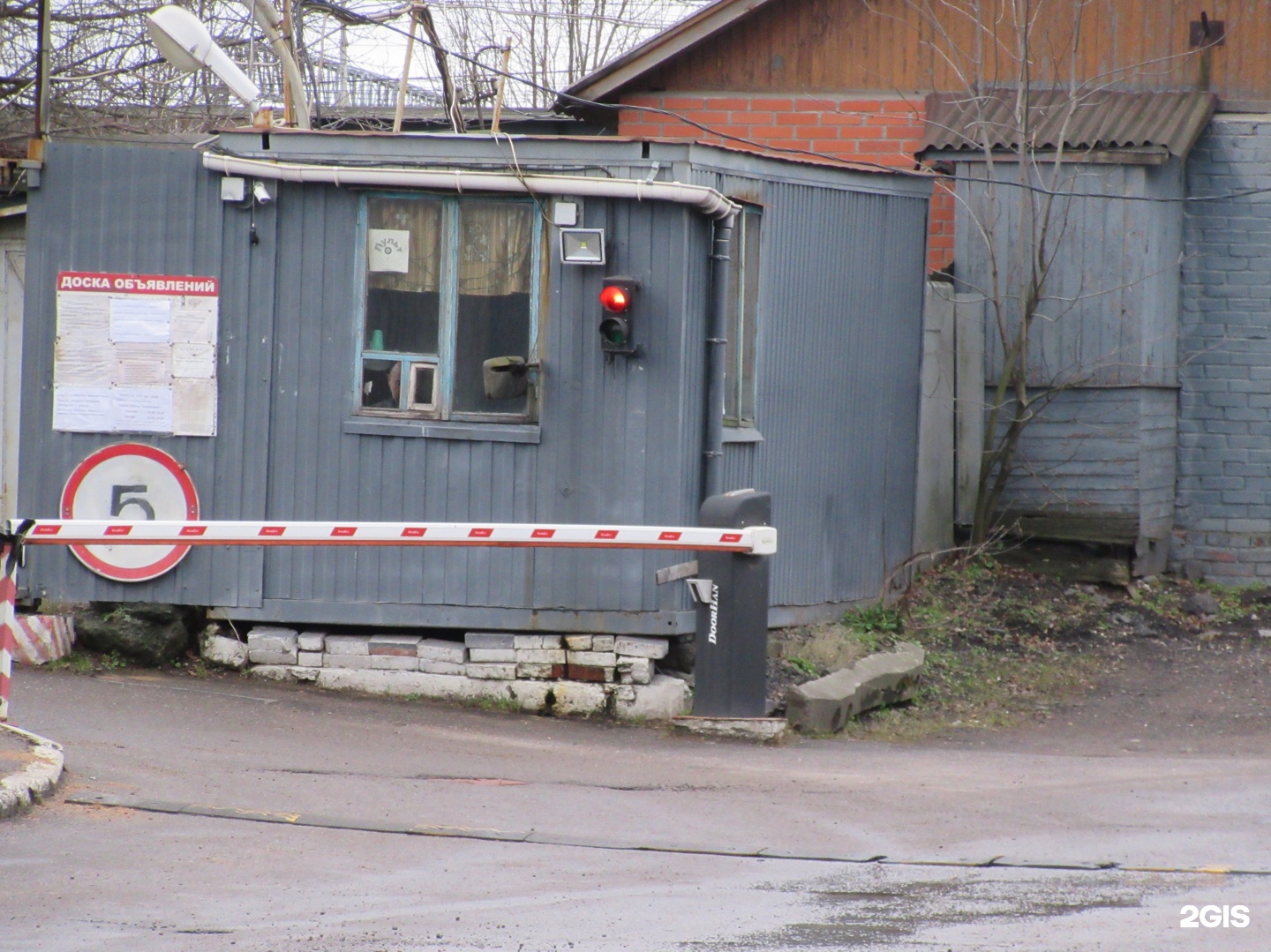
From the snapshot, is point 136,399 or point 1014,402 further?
point 1014,402

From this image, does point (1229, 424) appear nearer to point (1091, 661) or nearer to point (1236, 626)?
point (1236, 626)

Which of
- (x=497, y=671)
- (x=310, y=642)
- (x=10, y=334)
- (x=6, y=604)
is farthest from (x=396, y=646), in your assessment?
(x=10, y=334)

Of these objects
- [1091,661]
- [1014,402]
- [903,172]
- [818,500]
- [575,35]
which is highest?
[575,35]

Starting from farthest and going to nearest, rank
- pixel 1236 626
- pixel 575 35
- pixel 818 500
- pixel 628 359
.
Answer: pixel 575 35 → pixel 1236 626 → pixel 818 500 → pixel 628 359

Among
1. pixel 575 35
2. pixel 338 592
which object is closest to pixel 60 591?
pixel 338 592

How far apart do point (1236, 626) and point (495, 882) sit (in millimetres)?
8412

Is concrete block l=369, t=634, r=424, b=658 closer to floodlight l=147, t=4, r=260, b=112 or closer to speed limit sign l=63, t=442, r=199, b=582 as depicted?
speed limit sign l=63, t=442, r=199, b=582

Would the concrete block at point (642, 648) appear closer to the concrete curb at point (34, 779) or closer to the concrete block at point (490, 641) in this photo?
the concrete block at point (490, 641)

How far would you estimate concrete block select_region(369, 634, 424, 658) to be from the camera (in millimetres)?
9094

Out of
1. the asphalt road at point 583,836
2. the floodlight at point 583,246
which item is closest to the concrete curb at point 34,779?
the asphalt road at point 583,836

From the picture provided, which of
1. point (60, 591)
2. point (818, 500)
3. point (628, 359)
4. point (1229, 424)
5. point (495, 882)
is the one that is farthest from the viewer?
point (1229, 424)

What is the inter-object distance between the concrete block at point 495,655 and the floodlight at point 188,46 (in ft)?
12.7

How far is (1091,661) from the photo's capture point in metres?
10.8

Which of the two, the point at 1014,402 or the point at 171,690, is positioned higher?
the point at 1014,402
